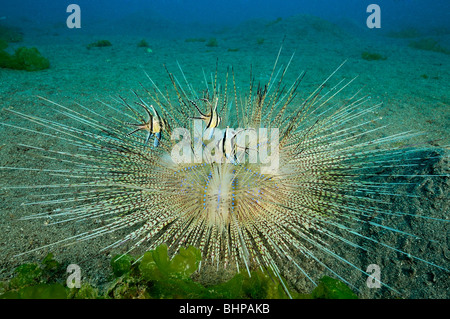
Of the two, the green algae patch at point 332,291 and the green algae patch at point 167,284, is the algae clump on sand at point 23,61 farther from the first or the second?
the green algae patch at point 332,291

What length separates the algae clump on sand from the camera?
653 cm

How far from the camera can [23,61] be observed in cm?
667

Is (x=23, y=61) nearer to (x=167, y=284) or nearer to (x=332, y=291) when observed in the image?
(x=167, y=284)

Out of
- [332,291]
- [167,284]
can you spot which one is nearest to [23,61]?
[167,284]

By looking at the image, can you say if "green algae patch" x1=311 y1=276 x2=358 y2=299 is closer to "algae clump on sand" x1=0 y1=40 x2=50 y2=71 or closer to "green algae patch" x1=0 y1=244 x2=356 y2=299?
"green algae patch" x1=0 y1=244 x2=356 y2=299

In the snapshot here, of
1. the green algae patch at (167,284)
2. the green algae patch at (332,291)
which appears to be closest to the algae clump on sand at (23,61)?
the green algae patch at (167,284)

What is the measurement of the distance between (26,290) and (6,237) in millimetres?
1024

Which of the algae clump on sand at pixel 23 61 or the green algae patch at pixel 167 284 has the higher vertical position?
the algae clump on sand at pixel 23 61

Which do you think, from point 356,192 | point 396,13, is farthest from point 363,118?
point 396,13

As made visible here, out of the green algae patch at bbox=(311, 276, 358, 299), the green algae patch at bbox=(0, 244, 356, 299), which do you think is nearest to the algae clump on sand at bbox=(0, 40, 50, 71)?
the green algae patch at bbox=(0, 244, 356, 299)

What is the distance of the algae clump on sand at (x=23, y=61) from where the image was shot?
653 centimetres

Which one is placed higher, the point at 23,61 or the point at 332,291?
the point at 23,61

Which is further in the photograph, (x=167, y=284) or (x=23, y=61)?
(x=23, y=61)

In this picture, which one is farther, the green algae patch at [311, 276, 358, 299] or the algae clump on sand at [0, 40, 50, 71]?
the algae clump on sand at [0, 40, 50, 71]
